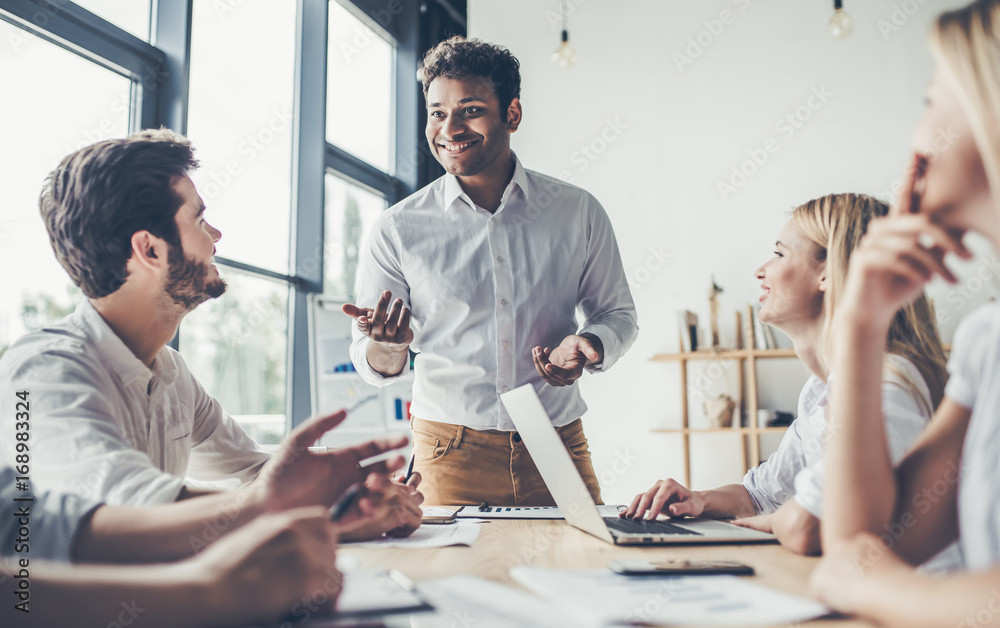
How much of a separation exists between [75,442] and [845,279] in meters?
1.28

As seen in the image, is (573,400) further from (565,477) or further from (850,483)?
(850,483)

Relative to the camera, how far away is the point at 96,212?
47.7 inches

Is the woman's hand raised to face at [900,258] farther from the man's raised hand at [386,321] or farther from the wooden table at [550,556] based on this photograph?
the man's raised hand at [386,321]

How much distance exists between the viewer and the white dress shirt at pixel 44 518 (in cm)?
82

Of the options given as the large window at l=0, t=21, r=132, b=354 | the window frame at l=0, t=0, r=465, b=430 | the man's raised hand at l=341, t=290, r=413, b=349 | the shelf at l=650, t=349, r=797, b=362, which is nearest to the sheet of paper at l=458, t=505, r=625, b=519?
the man's raised hand at l=341, t=290, r=413, b=349

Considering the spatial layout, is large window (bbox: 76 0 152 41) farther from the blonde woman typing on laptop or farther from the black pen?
the blonde woman typing on laptop

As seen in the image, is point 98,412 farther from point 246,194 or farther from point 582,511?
point 246,194

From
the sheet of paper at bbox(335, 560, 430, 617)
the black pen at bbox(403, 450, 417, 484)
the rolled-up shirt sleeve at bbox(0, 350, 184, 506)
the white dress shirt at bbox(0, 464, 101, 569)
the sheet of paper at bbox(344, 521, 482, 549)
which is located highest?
the rolled-up shirt sleeve at bbox(0, 350, 184, 506)

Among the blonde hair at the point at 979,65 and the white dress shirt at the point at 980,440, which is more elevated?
the blonde hair at the point at 979,65

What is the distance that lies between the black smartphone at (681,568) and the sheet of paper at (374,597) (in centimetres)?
29

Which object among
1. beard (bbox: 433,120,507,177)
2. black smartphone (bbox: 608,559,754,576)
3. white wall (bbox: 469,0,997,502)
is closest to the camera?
black smartphone (bbox: 608,559,754,576)

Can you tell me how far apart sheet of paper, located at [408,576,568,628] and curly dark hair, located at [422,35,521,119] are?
1.62 metres

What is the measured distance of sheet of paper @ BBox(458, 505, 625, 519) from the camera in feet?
4.85

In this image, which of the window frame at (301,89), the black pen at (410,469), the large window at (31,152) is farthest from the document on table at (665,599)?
the window frame at (301,89)
